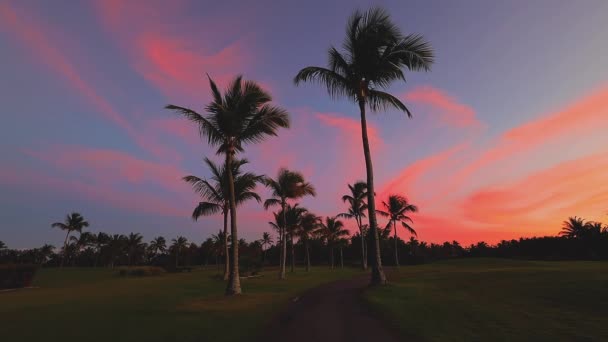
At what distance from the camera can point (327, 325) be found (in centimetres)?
962

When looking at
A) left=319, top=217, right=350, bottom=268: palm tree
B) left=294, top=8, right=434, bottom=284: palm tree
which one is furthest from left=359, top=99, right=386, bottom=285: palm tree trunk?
left=319, top=217, right=350, bottom=268: palm tree

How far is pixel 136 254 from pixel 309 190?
112 metres

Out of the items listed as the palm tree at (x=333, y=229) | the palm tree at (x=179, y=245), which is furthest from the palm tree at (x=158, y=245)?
the palm tree at (x=333, y=229)

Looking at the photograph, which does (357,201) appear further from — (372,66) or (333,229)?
(372,66)

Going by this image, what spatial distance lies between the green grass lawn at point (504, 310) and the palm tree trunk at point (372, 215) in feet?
4.58

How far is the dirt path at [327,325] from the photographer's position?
27.4 feet

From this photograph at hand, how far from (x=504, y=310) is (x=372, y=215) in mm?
8417

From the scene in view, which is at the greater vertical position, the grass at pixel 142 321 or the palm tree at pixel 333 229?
the palm tree at pixel 333 229

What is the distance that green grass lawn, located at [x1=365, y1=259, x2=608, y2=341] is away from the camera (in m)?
8.54

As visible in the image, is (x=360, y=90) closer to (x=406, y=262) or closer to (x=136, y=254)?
(x=406, y=262)

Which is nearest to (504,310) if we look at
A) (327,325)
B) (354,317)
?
(354,317)

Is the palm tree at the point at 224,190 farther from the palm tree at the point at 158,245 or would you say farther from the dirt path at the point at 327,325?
the palm tree at the point at 158,245

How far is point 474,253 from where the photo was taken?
7256cm

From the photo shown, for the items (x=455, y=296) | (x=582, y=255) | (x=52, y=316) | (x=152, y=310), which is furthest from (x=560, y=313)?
(x=582, y=255)
